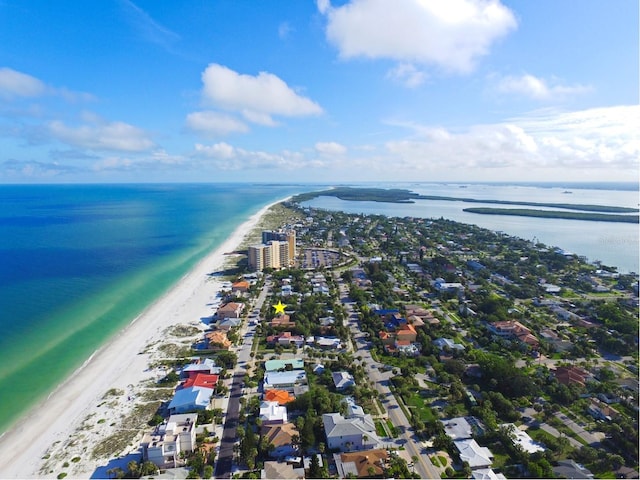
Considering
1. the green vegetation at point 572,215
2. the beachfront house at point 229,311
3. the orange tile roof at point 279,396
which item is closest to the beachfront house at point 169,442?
the orange tile roof at point 279,396

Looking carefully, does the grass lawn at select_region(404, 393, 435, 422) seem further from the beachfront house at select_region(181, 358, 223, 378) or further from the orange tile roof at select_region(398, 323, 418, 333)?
the beachfront house at select_region(181, 358, 223, 378)

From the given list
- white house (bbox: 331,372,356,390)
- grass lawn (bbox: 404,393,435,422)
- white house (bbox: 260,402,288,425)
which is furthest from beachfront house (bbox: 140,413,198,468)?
grass lawn (bbox: 404,393,435,422)

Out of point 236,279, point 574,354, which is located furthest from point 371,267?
point 574,354

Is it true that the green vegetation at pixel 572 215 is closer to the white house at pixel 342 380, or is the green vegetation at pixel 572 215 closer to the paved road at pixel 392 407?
the paved road at pixel 392 407

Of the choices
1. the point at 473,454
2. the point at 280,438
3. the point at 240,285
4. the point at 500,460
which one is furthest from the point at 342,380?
the point at 240,285

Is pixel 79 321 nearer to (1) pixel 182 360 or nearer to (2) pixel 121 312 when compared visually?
(2) pixel 121 312

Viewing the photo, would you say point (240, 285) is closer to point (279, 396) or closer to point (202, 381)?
point (202, 381)
